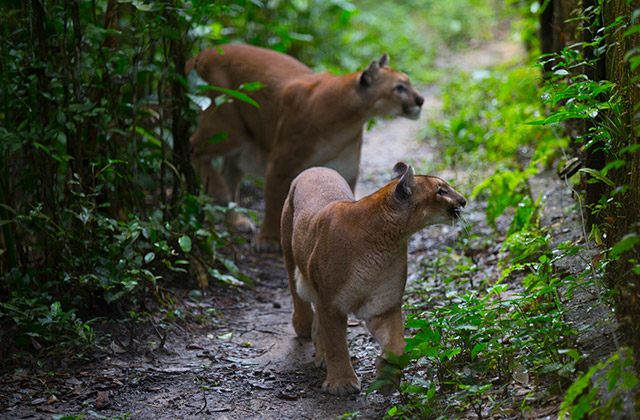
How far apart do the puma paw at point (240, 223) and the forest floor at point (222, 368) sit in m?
1.55

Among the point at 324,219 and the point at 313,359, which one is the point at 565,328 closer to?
the point at 324,219

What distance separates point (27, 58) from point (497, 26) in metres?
13.6

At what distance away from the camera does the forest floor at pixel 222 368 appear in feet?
13.8

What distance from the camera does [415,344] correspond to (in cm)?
392

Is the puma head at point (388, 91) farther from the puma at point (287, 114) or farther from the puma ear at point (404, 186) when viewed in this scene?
the puma ear at point (404, 186)

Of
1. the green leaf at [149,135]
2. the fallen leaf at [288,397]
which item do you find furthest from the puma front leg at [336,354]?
the green leaf at [149,135]

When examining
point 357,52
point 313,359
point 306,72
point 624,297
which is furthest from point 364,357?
point 357,52

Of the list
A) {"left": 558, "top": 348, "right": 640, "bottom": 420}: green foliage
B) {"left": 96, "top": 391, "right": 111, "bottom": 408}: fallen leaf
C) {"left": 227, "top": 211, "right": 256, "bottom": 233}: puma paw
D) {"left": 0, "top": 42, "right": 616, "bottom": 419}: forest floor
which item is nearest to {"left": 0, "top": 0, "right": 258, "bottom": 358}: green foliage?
{"left": 0, "top": 42, "right": 616, "bottom": 419}: forest floor

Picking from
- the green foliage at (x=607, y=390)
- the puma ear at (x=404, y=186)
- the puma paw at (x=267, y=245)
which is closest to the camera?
the green foliage at (x=607, y=390)

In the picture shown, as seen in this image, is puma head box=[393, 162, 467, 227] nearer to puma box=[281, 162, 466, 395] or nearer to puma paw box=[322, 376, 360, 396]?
puma box=[281, 162, 466, 395]

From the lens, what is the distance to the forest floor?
4.21m

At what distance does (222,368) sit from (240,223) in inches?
142

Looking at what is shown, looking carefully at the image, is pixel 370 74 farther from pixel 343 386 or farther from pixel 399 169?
pixel 343 386

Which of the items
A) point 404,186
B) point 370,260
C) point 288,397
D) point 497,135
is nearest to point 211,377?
point 288,397
